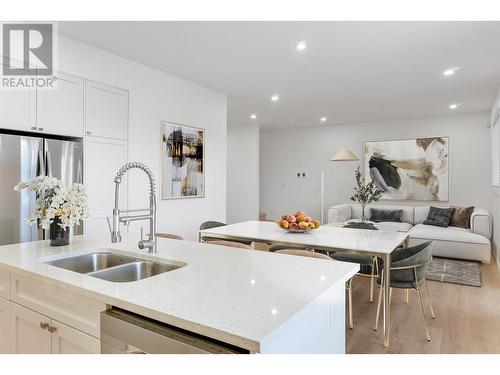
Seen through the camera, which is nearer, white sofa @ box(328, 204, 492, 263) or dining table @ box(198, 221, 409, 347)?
dining table @ box(198, 221, 409, 347)

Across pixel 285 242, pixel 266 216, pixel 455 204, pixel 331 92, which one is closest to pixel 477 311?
pixel 285 242

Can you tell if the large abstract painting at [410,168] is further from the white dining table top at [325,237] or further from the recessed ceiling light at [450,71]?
the white dining table top at [325,237]

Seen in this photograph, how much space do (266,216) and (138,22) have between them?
655cm

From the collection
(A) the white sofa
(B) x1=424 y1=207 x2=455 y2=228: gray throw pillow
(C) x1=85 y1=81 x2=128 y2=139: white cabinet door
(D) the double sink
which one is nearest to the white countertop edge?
(D) the double sink

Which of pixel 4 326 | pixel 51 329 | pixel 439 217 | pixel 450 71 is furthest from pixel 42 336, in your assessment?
pixel 439 217

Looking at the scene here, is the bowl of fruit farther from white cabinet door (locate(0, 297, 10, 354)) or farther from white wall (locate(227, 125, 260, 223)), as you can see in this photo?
white wall (locate(227, 125, 260, 223))

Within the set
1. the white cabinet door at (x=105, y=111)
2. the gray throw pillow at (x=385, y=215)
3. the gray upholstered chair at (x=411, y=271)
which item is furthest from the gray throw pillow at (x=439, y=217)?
the white cabinet door at (x=105, y=111)

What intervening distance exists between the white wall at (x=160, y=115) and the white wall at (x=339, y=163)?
11.6 ft

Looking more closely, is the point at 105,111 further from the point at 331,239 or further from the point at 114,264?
the point at 331,239

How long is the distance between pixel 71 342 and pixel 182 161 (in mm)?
3382

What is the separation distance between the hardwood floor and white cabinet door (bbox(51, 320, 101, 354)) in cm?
189

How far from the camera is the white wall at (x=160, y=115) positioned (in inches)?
136

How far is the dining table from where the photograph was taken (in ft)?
8.14
